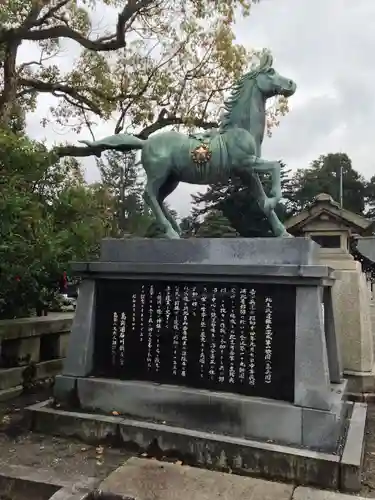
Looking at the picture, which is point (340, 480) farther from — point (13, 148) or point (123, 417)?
point (13, 148)

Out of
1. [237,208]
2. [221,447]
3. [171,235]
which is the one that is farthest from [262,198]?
[237,208]

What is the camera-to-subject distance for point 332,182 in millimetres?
40250

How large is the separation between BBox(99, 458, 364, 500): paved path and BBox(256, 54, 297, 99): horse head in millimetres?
3506

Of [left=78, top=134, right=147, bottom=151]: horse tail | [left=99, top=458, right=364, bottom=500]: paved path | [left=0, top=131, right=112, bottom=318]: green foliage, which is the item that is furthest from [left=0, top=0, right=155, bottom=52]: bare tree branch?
[left=99, top=458, right=364, bottom=500]: paved path

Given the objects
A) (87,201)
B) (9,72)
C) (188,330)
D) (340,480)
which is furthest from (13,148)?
(9,72)

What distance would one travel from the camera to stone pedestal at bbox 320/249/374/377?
5711 millimetres

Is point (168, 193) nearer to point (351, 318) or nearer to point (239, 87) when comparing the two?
point (239, 87)

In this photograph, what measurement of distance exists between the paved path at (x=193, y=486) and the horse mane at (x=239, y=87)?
126 inches

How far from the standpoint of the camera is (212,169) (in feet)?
14.7

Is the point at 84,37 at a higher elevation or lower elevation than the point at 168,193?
higher

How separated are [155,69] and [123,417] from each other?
8503mm

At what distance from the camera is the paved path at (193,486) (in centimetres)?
298

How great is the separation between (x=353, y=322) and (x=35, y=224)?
4.10 m

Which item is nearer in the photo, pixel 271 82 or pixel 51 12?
pixel 271 82
